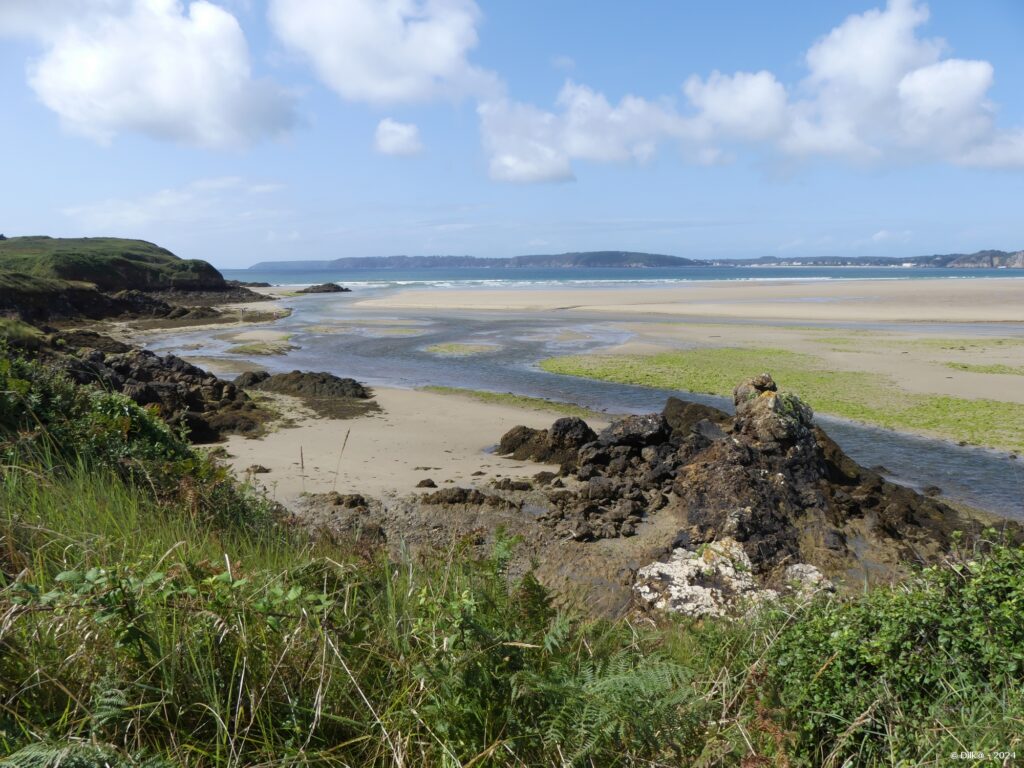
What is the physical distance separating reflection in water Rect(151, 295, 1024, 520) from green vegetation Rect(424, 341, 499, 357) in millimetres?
403

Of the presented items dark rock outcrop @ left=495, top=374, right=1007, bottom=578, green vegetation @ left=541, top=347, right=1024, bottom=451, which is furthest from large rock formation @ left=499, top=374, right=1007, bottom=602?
green vegetation @ left=541, top=347, right=1024, bottom=451

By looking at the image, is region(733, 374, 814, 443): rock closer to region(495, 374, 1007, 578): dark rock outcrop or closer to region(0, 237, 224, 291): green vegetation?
region(495, 374, 1007, 578): dark rock outcrop

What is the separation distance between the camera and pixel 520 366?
962 inches

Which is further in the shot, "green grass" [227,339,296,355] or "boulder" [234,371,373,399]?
"green grass" [227,339,296,355]

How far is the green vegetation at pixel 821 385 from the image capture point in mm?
14828

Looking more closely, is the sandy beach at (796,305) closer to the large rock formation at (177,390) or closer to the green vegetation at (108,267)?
the green vegetation at (108,267)

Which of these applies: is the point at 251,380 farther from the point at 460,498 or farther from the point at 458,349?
the point at 460,498

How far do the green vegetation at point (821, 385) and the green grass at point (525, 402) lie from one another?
3768mm

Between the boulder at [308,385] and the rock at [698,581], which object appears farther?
the boulder at [308,385]

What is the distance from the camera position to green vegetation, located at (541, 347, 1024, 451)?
14828 millimetres

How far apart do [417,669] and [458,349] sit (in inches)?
1060

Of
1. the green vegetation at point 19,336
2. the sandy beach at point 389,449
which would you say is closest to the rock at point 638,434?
the sandy beach at point 389,449

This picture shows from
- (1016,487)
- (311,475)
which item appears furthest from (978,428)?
(311,475)

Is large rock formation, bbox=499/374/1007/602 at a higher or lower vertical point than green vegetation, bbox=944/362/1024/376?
lower
